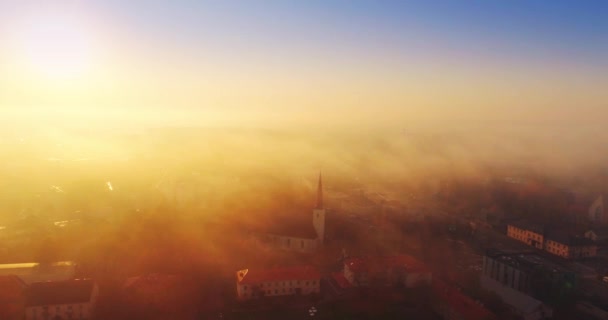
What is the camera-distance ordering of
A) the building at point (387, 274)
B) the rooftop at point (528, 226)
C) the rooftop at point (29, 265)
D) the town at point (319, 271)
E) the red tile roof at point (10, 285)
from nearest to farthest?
the red tile roof at point (10, 285) < the town at point (319, 271) < the building at point (387, 274) < the rooftop at point (29, 265) < the rooftop at point (528, 226)

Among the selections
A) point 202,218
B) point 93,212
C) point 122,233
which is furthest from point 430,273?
point 93,212

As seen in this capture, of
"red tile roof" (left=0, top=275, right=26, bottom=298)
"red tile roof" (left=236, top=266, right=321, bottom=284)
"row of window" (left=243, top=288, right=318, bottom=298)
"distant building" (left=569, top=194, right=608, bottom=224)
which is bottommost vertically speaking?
"distant building" (left=569, top=194, right=608, bottom=224)

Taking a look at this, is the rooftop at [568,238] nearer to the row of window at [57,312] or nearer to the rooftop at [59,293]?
the rooftop at [59,293]

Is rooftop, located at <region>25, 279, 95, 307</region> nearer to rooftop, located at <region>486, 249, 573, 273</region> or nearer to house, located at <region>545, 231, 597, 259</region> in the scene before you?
rooftop, located at <region>486, 249, 573, 273</region>

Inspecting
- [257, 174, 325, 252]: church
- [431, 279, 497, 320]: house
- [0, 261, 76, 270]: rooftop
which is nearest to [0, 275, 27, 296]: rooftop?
[0, 261, 76, 270]: rooftop

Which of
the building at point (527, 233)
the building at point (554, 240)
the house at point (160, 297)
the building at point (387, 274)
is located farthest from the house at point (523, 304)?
the house at point (160, 297)

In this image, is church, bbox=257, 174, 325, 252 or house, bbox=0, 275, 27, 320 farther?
church, bbox=257, 174, 325, 252
